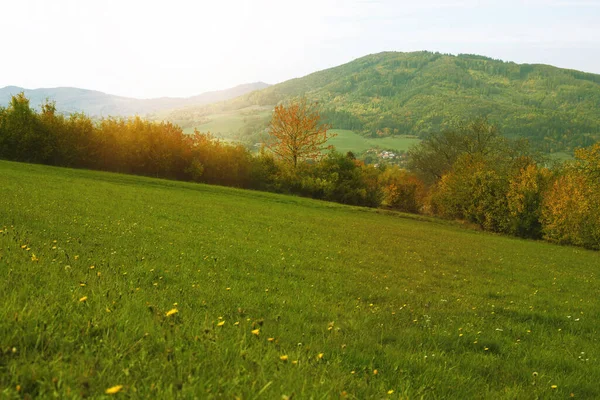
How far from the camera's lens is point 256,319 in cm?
676

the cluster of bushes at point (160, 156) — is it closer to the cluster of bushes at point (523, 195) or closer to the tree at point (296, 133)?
the tree at point (296, 133)

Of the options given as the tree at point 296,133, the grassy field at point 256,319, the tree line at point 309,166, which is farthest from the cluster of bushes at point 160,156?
the grassy field at point 256,319

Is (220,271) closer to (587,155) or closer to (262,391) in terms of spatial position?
(262,391)

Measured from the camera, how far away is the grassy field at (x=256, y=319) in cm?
316

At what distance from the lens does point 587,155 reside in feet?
136

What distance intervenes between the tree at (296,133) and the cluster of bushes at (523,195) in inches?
978

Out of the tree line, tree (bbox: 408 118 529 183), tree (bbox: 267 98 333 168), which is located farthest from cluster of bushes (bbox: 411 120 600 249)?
tree (bbox: 267 98 333 168)

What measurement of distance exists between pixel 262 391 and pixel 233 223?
19.8 metres

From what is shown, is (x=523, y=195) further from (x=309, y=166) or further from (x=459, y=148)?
(x=309, y=166)

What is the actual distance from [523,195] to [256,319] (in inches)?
2309

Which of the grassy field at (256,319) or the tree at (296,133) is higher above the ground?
the tree at (296,133)

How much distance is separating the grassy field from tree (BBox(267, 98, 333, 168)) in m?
53.4

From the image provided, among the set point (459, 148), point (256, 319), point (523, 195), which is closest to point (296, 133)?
point (523, 195)

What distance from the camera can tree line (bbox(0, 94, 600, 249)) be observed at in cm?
4950
